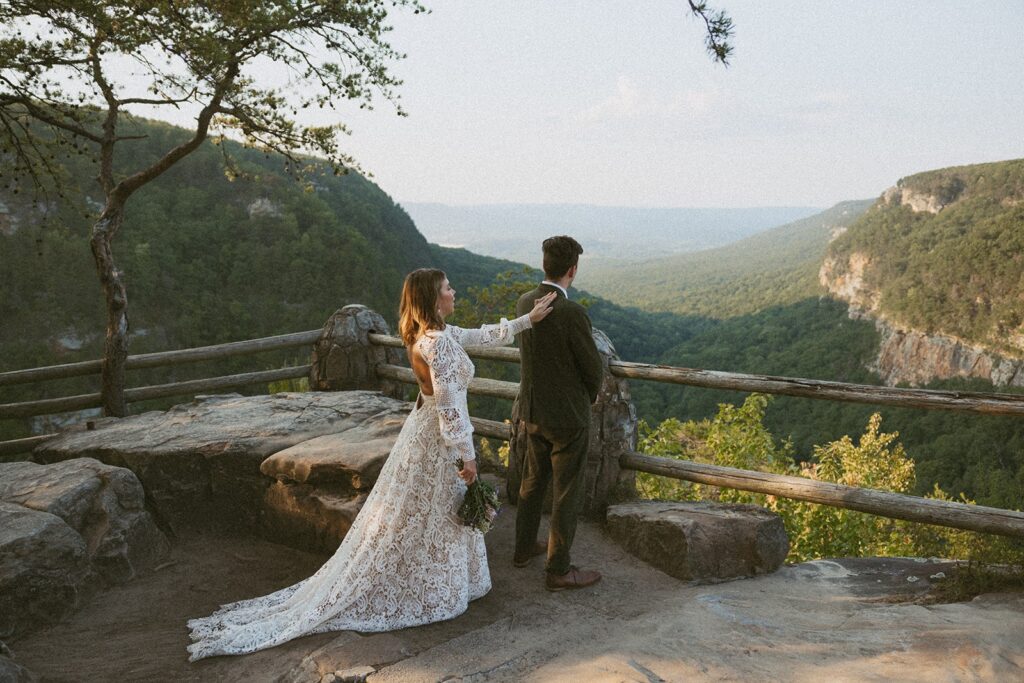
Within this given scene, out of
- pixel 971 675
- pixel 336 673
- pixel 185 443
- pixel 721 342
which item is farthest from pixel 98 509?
pixel 721 342

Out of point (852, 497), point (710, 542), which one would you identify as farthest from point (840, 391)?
point (710, 542)

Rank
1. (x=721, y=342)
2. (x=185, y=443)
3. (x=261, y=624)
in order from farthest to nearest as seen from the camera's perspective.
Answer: (x=721, y=342)
(x=185, y=443)
(x=261, y=624)

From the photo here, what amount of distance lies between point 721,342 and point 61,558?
6573 cm

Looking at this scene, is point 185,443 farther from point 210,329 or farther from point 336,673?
point 210,329

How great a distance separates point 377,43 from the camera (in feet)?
24.2

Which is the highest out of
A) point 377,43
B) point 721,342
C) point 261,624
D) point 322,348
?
point 377,43

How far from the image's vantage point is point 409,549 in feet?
11.7

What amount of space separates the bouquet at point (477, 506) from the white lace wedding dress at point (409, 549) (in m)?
0.07

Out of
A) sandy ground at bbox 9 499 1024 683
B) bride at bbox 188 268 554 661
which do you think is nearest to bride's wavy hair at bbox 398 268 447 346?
bride at bbox 188 268 554 661

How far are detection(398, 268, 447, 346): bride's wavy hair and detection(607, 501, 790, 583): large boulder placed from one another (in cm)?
188

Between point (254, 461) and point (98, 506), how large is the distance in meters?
0.99

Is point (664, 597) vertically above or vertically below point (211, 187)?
below

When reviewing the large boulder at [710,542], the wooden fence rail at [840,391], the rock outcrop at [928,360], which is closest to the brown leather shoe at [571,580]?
the large boulder at [710,542]

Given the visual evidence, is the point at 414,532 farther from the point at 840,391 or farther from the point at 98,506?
the point at 840,391
